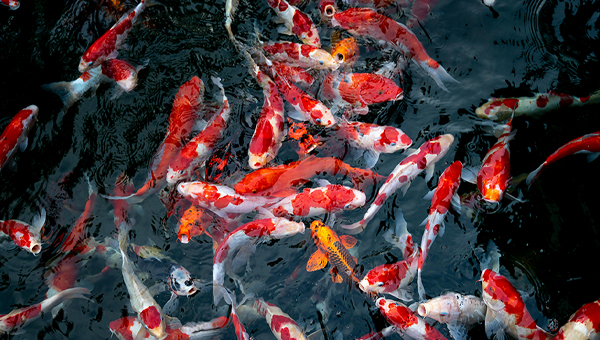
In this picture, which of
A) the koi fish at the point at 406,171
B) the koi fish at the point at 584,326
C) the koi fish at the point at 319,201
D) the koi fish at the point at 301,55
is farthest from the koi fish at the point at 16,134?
the koi fish at the point at 584,326

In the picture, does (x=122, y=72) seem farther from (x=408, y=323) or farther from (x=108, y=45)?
(x=408, y=323)

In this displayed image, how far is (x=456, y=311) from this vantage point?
3.93m

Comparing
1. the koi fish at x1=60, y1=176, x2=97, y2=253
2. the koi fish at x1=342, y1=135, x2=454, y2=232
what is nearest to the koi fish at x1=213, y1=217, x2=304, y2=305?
the koi fish at x1=342, y1=135, x2=454, y2=232

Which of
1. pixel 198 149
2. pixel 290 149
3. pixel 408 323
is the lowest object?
pixel 408 323

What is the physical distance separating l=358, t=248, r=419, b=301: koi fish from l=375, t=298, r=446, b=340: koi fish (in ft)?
0.51

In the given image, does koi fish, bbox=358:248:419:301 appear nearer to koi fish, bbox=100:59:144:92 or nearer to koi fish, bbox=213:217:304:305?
koi fish, bbox=213:217:304:305

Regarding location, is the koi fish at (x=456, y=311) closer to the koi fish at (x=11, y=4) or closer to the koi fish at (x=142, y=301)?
the koi fish at (x=142, y=301)

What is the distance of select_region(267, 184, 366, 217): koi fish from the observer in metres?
4.41

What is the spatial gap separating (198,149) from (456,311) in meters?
3.27

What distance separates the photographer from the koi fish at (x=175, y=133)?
4.62 metres

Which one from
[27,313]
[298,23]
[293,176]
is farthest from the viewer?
[298,23]

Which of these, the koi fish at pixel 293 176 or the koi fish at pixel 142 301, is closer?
the koi fish at pixel 142 301

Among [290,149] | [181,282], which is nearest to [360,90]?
[290,149]

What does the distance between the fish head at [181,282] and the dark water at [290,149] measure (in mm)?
150
